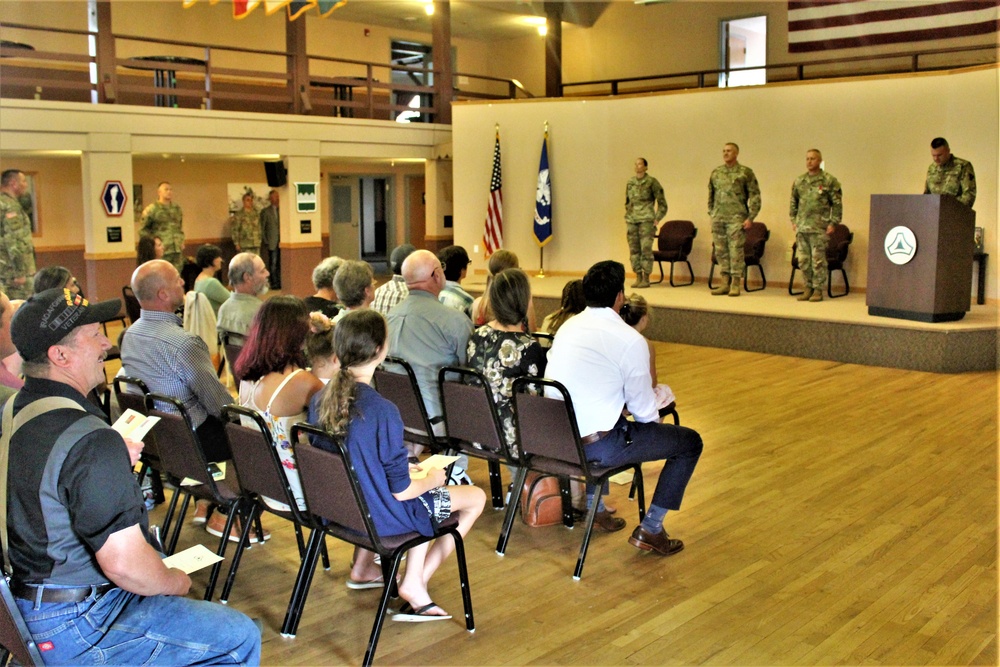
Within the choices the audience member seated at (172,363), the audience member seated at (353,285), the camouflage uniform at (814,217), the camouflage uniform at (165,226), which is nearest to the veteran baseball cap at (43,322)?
the audience member seated at (172,363)

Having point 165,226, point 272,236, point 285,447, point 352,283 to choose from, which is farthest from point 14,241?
point 285,447

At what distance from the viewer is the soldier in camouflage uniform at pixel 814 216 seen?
30.2 ft

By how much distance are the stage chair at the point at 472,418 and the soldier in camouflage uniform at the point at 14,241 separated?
5.79 meters

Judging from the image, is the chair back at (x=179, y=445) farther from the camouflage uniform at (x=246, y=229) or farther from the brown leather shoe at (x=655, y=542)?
the camouflage uniform at (x=246, y=229)

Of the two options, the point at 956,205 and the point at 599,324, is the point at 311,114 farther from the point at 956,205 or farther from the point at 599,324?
the point at 599,324

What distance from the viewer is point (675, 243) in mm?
11492

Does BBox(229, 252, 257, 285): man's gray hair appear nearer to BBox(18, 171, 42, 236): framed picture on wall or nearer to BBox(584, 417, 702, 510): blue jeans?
BBox(584, 417, 702, 510): blue jeans

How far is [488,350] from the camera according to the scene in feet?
13.1

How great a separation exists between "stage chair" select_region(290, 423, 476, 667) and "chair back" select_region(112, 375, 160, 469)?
2.82 ft

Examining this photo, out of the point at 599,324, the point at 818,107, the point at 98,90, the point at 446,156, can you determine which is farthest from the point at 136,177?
the point at 599,324

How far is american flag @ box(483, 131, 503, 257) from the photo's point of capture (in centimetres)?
1300

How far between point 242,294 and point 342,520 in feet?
8.28

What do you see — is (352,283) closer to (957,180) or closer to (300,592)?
(300,592)

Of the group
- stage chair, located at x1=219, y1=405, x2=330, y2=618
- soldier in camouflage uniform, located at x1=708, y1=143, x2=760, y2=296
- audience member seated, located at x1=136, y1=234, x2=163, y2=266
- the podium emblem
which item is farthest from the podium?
stage chair, located at x1=219, y1=405, x2=330, y2=618
